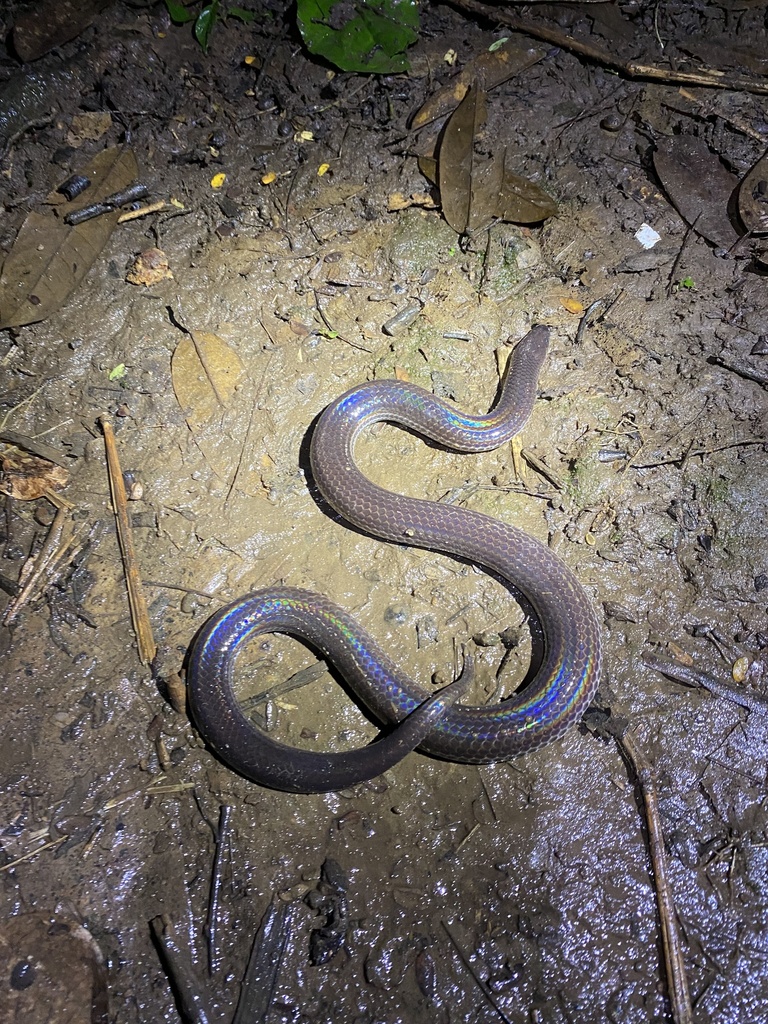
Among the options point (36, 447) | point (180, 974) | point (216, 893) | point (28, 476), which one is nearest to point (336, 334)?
point (36, 447)

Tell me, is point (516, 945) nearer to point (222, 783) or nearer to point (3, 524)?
point (222, 783)

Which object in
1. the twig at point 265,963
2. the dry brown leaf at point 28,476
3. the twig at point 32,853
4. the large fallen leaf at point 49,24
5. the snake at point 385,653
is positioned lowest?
the twig at point 265,963

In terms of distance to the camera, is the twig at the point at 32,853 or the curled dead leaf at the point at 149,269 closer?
the twig at the point at 32,853

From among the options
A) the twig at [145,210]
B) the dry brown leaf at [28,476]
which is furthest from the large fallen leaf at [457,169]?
the dry brown leaf at [28,476]

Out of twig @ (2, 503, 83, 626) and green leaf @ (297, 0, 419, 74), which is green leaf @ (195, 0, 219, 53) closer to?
green leaf @ (297, 0, 419, 74)

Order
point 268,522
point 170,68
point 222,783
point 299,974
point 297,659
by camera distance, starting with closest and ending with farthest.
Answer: point 299,974 < point 222,783 < point 297,659 < point 268,522 < point 170,68

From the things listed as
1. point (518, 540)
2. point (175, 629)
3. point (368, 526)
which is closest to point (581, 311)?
point (518, 540)

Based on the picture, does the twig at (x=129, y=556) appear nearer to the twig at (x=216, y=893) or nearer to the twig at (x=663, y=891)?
the twig at (x=216, y=893)

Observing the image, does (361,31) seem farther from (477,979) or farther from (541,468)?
(477,979)
